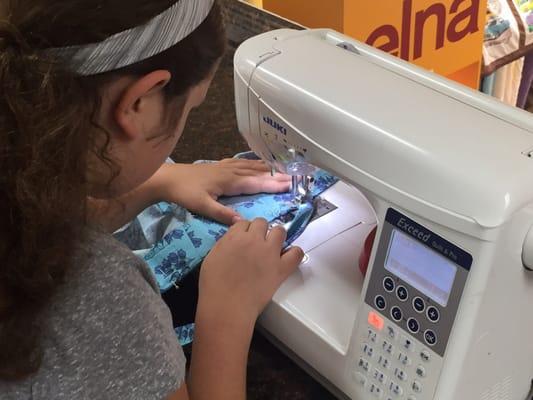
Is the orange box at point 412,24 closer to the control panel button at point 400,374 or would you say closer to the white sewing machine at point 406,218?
the white sewing machine at point 406,218

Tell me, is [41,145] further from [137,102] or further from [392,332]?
[392,332]

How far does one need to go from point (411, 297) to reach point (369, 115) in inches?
7.2

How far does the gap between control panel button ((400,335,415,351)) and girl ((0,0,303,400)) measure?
0.22m

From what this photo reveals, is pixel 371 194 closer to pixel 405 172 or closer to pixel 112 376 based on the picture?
pixel 405 172

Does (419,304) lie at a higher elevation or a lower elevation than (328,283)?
higher

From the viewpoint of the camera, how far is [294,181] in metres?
0.93

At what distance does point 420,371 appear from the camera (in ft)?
2.21

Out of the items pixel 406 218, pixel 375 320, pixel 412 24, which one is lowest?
pixel 412 24

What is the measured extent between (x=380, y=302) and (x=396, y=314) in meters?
0.02

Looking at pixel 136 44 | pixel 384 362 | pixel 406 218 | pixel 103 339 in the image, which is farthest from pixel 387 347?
pixel 136 44

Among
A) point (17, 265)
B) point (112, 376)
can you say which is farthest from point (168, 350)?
point (17, 265)

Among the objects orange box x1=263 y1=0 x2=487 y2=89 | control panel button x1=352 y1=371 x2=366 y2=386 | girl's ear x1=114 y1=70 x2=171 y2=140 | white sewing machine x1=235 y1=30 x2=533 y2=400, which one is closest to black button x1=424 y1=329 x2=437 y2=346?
white sewing machine x1=235 y1=30 x2=533 y2=400

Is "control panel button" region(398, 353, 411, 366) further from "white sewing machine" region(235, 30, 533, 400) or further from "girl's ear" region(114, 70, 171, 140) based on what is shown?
"girl's ear" region(114, 70, 171, 140)

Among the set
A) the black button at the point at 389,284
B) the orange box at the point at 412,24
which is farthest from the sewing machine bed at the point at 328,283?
the orange box at the point at 412,24
